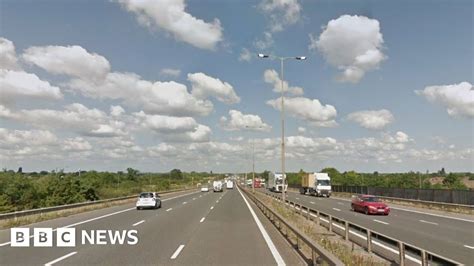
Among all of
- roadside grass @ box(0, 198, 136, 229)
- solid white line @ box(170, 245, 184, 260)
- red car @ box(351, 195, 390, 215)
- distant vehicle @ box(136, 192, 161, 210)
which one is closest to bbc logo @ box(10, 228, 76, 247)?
roadside grass @ box(0, 198, 136, 229)

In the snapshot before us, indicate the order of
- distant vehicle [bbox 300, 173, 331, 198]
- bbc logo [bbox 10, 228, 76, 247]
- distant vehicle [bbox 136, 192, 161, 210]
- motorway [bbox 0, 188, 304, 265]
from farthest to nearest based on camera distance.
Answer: distant vehicle [bbox 300, 173, 331, 198], distant vehicle [bbox 136, 192, 161, 210], bbc logo [bbox 10, 228, 76, 247], motorway [bbox 0, 188, 304, 265]

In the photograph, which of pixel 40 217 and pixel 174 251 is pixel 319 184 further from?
pixel 174 251

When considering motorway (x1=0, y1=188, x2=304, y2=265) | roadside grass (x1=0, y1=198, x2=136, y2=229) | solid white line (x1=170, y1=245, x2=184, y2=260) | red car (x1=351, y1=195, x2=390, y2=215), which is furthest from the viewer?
red car (x1=351, y1=195, x2=390, y2=215)

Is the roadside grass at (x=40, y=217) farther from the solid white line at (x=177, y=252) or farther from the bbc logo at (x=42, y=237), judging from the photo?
the solid white line at (x=177, y=252)

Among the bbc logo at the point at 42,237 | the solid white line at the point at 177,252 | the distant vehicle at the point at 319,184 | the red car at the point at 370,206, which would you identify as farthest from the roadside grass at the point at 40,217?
the distant vehicle at the point at 319,184

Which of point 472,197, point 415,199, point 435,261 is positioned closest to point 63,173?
point 415,199

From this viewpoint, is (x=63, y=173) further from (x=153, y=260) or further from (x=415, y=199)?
(x=153, y=260)

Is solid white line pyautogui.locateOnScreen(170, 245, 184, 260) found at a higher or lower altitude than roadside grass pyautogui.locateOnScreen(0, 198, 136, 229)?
higher

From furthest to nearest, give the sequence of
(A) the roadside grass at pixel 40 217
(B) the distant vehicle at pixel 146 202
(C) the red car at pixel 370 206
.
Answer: (B) the distant vehicle at pixel 146 202, (C) the red car at pixel 370 206, (A) the roadside grass at pixel 40 217

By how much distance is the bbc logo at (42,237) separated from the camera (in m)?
14.0

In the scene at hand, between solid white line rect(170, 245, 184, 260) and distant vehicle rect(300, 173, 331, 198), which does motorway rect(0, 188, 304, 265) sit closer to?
solid white line rect(170, 245, 184, 260)

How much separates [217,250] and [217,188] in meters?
77.7

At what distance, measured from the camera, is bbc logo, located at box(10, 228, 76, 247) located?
1397cm

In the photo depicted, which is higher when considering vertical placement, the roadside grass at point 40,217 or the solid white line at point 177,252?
the solid white line at point 177,252
